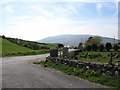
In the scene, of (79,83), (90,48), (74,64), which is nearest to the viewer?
(79,83)

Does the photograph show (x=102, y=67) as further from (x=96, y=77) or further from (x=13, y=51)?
(x=13, y=51)

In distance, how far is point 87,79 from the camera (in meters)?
10.1

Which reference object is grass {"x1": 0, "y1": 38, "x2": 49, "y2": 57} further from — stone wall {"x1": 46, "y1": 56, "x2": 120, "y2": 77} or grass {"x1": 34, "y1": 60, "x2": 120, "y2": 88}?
grass {"x1": 34, "y1": 60, "x2": 120, "y2": 88}

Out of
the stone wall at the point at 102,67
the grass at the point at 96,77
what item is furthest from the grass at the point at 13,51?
the grass at the point at 96,77

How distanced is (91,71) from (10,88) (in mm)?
5499

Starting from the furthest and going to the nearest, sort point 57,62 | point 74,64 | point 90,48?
1. point 90,48
2. point 57,62
3. point 74,64

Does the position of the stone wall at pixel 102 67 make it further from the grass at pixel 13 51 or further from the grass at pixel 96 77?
the grass at pixel 13 51

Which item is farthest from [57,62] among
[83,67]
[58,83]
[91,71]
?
[58,83]

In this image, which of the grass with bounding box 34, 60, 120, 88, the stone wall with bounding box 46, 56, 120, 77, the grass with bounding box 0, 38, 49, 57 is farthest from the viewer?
the grass with bounding box 0, 38, 49, 57

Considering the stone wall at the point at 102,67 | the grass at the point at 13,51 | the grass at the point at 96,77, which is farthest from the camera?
the grass at the point at 13,51

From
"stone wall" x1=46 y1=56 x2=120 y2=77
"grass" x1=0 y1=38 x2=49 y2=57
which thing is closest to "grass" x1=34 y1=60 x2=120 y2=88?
"stone wall" x1=46 y1=56 x2=120 y2=77

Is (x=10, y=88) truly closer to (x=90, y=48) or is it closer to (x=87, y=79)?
(x=87, y=79)

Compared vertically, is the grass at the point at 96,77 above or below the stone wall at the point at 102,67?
below

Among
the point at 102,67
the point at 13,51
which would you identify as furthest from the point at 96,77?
the point at 13,51
